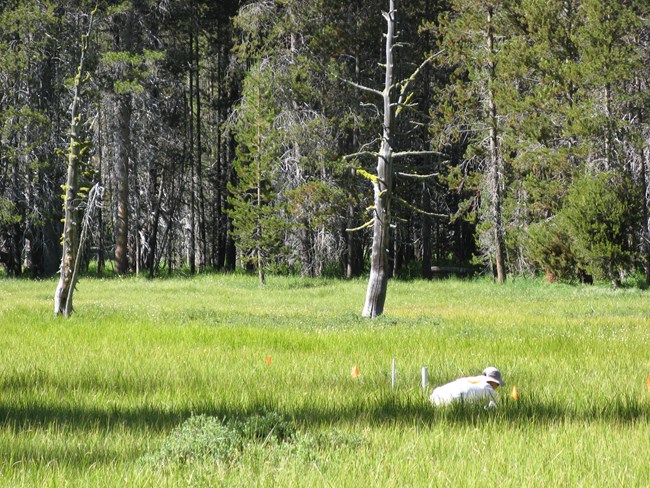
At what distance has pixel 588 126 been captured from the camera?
2834 centimetres

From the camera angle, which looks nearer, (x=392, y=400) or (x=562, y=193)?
(x=392, y=400)

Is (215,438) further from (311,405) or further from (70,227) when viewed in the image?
(70,227)

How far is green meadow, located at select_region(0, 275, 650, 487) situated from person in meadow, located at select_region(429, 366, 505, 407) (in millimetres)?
110

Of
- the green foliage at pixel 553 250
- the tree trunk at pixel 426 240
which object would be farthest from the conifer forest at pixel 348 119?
the tree trunk at pixel 426 240

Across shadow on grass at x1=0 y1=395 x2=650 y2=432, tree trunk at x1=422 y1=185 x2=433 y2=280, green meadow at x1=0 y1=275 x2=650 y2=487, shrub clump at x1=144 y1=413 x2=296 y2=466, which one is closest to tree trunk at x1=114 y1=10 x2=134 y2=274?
tree trunk at x1=422 y1=185 x2=433 y2=280

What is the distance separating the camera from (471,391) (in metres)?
6.42

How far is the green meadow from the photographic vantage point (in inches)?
180

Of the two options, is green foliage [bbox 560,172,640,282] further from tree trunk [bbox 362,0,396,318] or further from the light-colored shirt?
the light-colored shirt

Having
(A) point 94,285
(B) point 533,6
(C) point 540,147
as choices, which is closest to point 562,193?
(C) point 540,147

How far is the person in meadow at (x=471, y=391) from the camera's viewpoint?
6324 mm

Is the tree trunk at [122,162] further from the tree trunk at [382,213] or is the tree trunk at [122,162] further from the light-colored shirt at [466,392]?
the light-colored shirt at [466,392]

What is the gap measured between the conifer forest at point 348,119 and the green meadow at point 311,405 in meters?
14.3

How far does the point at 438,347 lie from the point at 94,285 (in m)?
22.7

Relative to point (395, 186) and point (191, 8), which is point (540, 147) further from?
point (191, 8)
